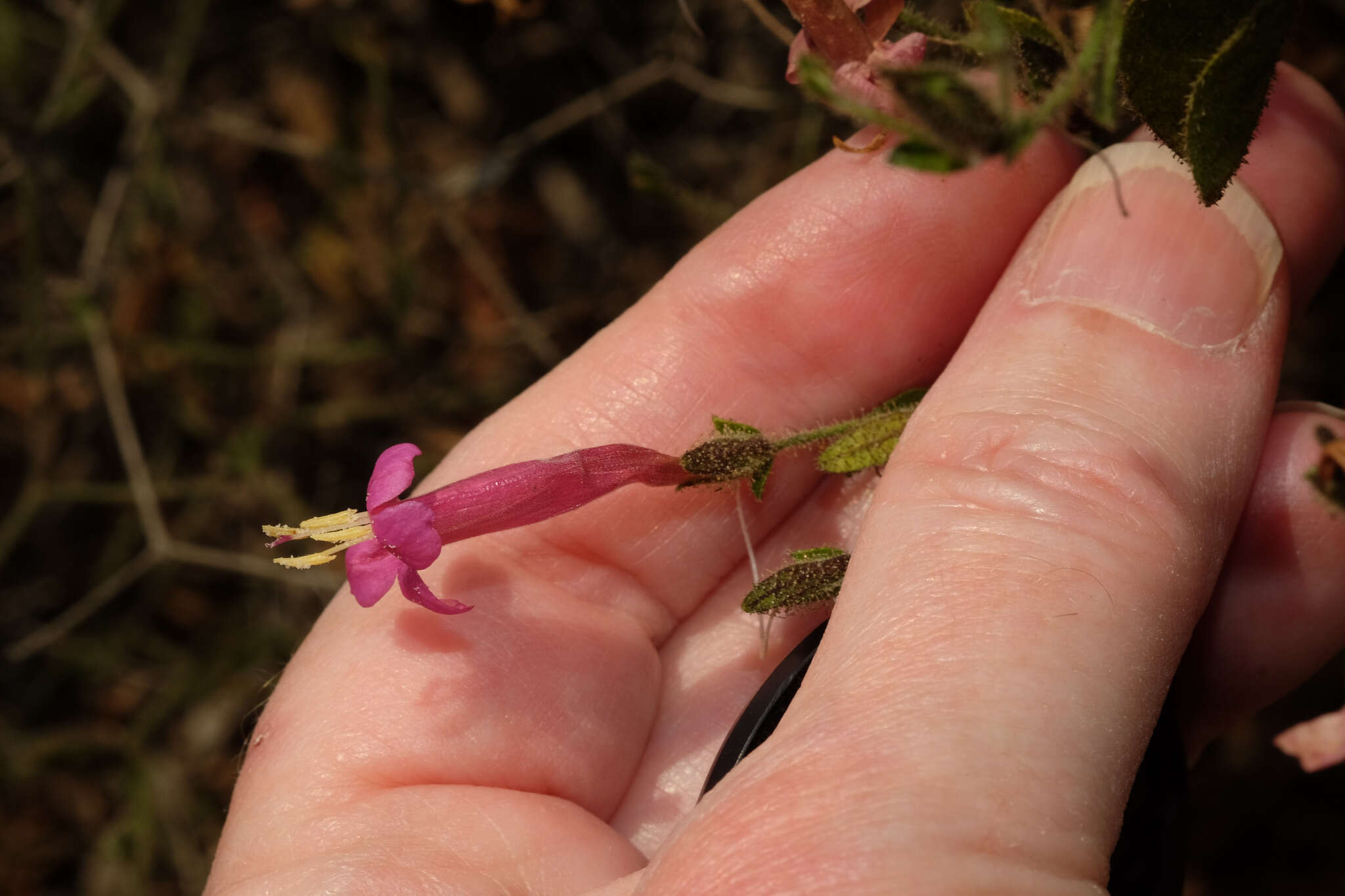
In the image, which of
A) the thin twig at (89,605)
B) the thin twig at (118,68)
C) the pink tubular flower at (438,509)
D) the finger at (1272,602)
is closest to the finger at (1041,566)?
the finger at (1272,602)

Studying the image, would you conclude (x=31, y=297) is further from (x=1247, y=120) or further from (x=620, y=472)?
(x=1247, y=120)

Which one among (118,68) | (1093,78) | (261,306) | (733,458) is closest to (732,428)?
(733,458)

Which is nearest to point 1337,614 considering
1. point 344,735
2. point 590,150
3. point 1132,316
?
Answer: point 1132,316

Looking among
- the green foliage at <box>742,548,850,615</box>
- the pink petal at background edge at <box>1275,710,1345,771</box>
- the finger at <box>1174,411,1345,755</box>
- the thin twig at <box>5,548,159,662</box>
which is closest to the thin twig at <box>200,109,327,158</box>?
the thin twig at <box>5,548,159,662</box>

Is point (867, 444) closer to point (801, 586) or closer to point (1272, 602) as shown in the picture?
point (801, 586)

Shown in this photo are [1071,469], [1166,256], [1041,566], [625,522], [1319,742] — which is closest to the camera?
[1319,742]

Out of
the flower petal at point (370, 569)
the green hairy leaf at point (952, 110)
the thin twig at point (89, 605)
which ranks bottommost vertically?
the thin twig at point (89, 605)

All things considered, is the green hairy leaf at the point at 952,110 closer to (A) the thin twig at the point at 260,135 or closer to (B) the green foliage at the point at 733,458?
(B) the green foliage at the point at 733,458
